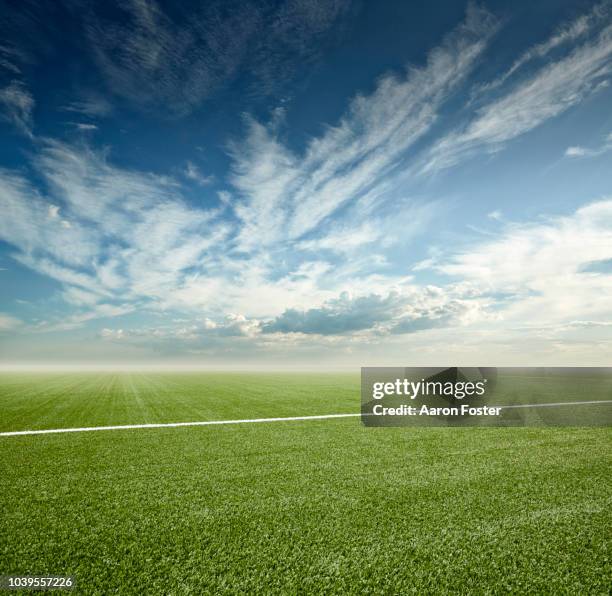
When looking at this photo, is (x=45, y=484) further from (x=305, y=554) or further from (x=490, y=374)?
(x=490, y=374)

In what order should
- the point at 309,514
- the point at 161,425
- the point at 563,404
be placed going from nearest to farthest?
the point at 309,514 < the point at 161,425 < the point at 563,404

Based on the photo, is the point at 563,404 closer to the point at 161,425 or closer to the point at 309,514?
the point at 309,514

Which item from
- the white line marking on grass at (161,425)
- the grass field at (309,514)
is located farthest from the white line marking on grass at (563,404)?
the white line marking on grass at (161,425)

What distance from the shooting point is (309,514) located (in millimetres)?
2719

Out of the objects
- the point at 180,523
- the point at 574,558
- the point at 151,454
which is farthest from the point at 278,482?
the point at 574,558

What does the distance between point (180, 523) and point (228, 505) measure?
44 centimetres

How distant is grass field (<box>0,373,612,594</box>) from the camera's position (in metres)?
2.02

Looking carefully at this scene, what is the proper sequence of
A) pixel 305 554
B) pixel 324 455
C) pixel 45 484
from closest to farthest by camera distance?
pixel 305 554
pixel 45 484
pixel 324 455

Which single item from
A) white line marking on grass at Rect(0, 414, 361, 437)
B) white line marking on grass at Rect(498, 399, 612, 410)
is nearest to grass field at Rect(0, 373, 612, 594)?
white line marking on grass at Rect(0, 414, 361, 437)

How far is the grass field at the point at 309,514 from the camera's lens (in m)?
2.02

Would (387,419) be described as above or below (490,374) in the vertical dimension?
below

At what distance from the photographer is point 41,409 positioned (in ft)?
26.7

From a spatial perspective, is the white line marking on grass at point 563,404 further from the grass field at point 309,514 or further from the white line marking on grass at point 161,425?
the white line marking on grass at point 161,425

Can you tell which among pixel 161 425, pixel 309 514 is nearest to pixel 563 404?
pixel 309 514
